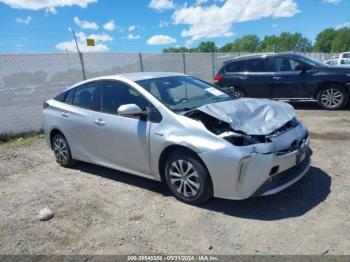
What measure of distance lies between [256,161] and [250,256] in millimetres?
952

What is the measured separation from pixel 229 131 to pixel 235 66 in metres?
→ 7.60

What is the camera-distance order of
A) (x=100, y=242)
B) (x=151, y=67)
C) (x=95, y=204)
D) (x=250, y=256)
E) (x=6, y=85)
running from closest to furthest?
(x=250, y=256)
(x=100, y=242)
(x=95, y=204)
(x=6, y=85)
(x=151, y=67)

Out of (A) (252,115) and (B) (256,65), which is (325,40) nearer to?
(B) (256,65)

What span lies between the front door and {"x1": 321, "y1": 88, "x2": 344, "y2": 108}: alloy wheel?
662 centimetres

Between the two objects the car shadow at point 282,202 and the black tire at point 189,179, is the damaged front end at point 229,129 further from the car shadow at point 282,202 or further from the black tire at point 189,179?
the car shadow at point 282,202

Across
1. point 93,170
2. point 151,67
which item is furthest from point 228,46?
point 93,170

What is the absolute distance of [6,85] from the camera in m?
8.84

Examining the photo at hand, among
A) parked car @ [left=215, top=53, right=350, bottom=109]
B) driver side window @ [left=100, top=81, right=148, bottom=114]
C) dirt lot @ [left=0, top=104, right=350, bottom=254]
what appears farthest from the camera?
parked car @ [left=215, top=53, right=350, bottom=109]

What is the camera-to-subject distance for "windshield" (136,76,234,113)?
14.7 feet

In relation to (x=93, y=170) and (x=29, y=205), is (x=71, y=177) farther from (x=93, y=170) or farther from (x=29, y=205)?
(x=29, y=205)

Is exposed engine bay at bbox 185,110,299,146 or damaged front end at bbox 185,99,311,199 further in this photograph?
exposed engine bay at bbox 185,110,299,146

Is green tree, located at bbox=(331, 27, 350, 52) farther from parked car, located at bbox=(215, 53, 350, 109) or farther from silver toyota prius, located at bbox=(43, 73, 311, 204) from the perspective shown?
silver toyota prius, located at bbox=(43, 73, 311, 204)

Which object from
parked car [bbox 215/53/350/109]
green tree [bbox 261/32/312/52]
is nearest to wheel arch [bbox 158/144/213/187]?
parked car [bbox 215/53/350/109]

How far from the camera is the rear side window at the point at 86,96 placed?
5255 mm
